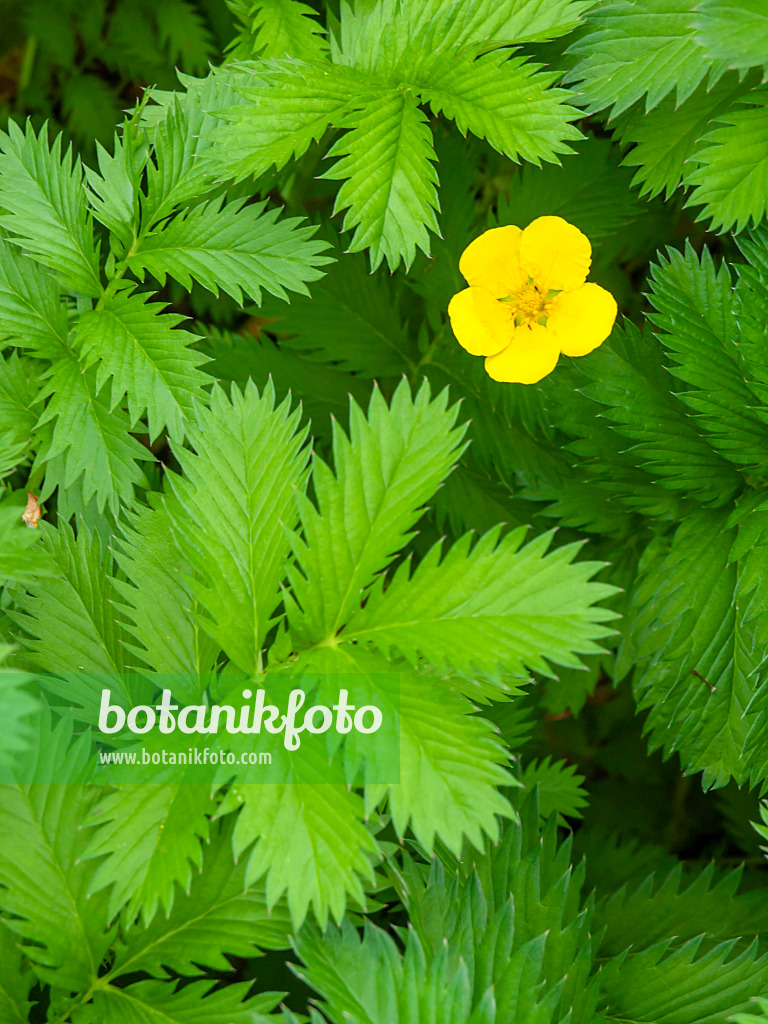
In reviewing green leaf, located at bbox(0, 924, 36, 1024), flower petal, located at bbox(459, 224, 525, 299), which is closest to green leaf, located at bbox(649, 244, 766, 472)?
flower petal, located at bbox(459, 224, 525, 299)

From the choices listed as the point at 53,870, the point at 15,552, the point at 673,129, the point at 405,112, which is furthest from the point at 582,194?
the point at 53,870

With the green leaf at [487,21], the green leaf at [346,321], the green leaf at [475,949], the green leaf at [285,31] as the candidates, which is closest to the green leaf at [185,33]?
the green leaf at [285,31]

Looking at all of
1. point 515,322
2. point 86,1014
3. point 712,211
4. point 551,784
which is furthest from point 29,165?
point 551,784

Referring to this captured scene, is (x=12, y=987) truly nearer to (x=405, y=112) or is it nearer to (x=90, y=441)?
(x=90, y=441)

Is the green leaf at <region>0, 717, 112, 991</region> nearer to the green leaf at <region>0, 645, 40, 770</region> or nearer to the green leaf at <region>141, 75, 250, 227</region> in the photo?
the green leaf at <region>0, 645, 40, 770</region>

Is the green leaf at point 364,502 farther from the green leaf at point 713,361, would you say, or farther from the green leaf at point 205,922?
the green leaf at point 713,361

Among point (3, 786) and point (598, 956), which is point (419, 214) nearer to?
point (3, 786)
